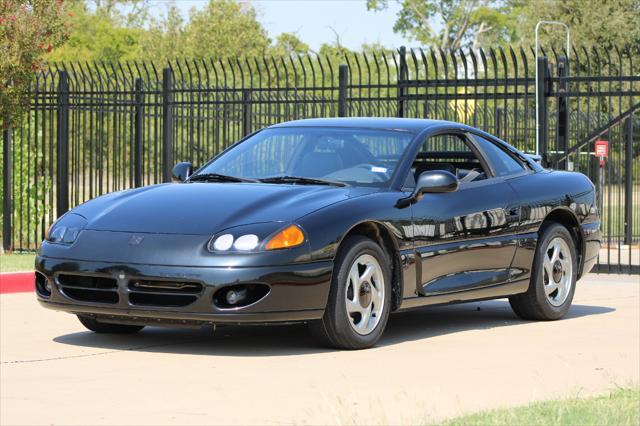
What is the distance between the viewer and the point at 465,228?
9867mm

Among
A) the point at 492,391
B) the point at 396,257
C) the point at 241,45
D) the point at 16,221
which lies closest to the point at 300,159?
the point at 396,257

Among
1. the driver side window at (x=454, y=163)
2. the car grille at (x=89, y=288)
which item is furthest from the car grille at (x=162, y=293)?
the driver side window at (x=454, y=163)

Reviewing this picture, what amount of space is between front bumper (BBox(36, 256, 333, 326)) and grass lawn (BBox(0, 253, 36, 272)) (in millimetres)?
6143

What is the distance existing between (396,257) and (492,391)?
6.57ft

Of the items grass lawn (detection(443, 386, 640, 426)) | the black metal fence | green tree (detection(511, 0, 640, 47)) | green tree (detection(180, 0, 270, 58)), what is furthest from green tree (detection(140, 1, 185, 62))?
grass lawn (detection(443, 386, 640, 426))

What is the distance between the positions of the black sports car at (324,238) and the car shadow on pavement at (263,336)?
0.63ft

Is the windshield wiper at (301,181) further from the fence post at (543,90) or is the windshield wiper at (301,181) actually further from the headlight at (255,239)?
the fence post at (543,90)

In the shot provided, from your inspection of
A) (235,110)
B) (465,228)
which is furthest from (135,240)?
(235,110)

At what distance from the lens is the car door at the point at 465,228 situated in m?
9.55

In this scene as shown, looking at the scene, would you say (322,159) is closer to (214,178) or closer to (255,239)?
(214,178)

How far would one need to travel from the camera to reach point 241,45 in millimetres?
62594

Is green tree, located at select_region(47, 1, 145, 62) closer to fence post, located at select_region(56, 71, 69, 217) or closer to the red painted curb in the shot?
fence post, located at select_region(56, 71, 69, 217)

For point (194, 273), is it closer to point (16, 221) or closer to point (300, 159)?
point (300, 159)

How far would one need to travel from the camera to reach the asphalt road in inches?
267
